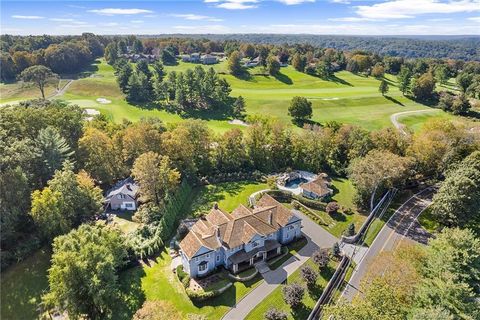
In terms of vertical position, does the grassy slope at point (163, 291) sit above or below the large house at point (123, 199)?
below

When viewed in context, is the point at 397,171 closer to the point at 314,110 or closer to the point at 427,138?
the point at 427,138

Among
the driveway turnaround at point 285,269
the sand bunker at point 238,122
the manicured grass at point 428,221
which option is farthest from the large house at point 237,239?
the sand bunker at point 238,122

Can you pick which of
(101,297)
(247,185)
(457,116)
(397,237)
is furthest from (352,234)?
(457,116)

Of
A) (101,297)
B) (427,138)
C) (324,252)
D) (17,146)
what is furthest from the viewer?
(427,138)

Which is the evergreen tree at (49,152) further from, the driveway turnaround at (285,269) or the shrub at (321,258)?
the shrub at (321,258)

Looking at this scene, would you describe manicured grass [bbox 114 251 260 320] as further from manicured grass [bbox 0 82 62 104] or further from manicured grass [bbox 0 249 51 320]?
Answer: manicured grass [bbox 0 82 62 104]

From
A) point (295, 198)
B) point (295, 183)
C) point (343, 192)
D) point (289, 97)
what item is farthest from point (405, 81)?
point (295, 198)
